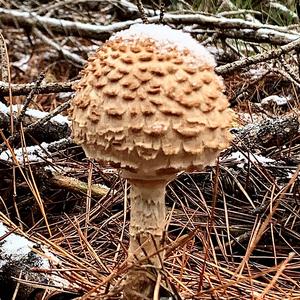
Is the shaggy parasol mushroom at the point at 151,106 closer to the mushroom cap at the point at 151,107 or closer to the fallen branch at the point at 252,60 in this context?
the mushroom cap at the point at 151,107

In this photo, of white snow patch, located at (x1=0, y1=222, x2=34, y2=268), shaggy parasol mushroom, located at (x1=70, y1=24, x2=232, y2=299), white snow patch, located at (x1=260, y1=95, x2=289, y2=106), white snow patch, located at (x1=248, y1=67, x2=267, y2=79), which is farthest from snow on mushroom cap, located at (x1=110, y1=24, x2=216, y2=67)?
white snow patch, located at (x1=248, y1=67, x2=267, y2=79)

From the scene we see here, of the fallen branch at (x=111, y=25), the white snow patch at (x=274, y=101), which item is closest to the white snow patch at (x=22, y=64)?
the fallen branch at (x=111, y=25)

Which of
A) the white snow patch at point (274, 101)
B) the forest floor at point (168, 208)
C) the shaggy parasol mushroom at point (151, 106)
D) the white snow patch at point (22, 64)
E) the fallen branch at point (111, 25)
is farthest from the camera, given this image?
the white snow patch at point (22, 64)

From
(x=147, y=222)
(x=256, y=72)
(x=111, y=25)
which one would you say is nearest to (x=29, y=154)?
Result: (x=147, y=222)

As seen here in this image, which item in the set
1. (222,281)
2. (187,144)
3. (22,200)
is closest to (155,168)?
(187,144)

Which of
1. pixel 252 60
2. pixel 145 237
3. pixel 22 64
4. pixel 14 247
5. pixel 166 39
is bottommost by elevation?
pixel 22 64

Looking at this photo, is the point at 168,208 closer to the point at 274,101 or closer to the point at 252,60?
the point at 252,60

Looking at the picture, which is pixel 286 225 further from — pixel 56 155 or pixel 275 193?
pixel 56 155
